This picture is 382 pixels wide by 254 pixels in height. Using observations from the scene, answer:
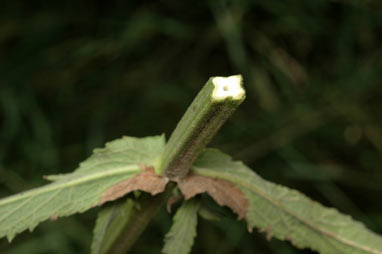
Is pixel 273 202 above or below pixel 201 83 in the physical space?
below

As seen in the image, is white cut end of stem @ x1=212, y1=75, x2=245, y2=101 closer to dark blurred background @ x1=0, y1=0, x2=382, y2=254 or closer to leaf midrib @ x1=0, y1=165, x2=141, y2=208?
leaf midrib @ x1=0, y1=165, x2=141, y2=208

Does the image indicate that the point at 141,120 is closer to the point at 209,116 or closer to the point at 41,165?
the point at 41,165

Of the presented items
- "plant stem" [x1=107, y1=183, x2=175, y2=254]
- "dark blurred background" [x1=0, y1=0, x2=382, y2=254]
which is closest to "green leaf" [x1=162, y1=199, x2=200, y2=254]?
"plant stem" [x1=107, y1=183, x2=175, y2=254]

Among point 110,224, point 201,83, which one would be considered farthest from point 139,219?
point 201,83

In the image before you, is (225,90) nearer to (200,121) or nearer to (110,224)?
(200,121)

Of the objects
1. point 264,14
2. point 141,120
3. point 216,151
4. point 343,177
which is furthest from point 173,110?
point 216,151

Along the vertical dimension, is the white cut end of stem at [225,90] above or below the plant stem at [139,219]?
above

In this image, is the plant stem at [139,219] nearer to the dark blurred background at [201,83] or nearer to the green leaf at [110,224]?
the green leaf at [110,224]

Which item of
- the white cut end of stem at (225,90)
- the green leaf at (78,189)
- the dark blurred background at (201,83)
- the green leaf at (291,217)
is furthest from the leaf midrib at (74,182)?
the dark blurred background at (201,83)
